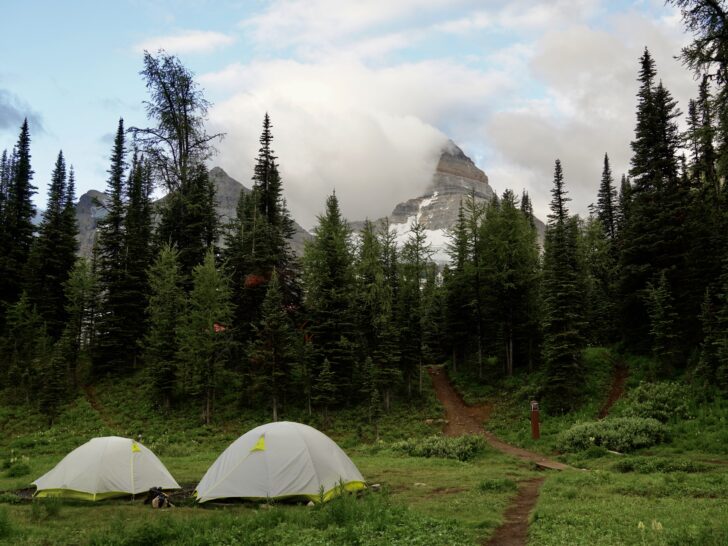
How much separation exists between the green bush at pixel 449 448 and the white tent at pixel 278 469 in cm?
983

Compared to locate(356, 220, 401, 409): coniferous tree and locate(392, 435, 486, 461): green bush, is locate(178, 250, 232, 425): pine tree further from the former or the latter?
locate(392, 435, 486, 461): green bush

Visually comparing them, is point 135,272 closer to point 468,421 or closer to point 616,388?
point 468,421

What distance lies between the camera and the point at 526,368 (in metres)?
40.7

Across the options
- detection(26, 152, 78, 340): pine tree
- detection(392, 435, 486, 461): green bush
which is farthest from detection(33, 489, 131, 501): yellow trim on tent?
detection(26, 152, 78, 340): pine tree

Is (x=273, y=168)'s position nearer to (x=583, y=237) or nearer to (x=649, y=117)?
(x=649, y=117)

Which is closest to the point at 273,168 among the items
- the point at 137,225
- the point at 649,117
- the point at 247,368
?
the point at 137,225

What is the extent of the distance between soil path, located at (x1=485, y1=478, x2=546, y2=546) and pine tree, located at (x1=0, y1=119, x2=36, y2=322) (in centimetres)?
4941

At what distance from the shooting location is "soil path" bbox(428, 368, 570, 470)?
24.6 m

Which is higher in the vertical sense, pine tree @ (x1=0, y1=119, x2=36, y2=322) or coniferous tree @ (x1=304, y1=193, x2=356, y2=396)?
pine tree @ (x1=0, y1=119, x2=36, y2=322)

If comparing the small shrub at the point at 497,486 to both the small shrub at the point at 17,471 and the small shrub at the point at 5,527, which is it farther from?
the small shrub at the point at 17,471

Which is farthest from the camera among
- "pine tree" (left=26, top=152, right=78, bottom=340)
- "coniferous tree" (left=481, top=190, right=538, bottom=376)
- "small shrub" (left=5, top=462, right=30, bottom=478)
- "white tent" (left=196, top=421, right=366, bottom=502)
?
"pine tree" (left=26, top=152, right=78, bottom=340)

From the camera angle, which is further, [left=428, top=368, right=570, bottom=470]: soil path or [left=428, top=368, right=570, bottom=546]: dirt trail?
[left=428, top=368, right=570, bottom=470]: soil path

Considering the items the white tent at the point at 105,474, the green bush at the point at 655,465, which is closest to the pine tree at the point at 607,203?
the green bush at the point at 655,465

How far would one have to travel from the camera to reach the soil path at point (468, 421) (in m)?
24.6
